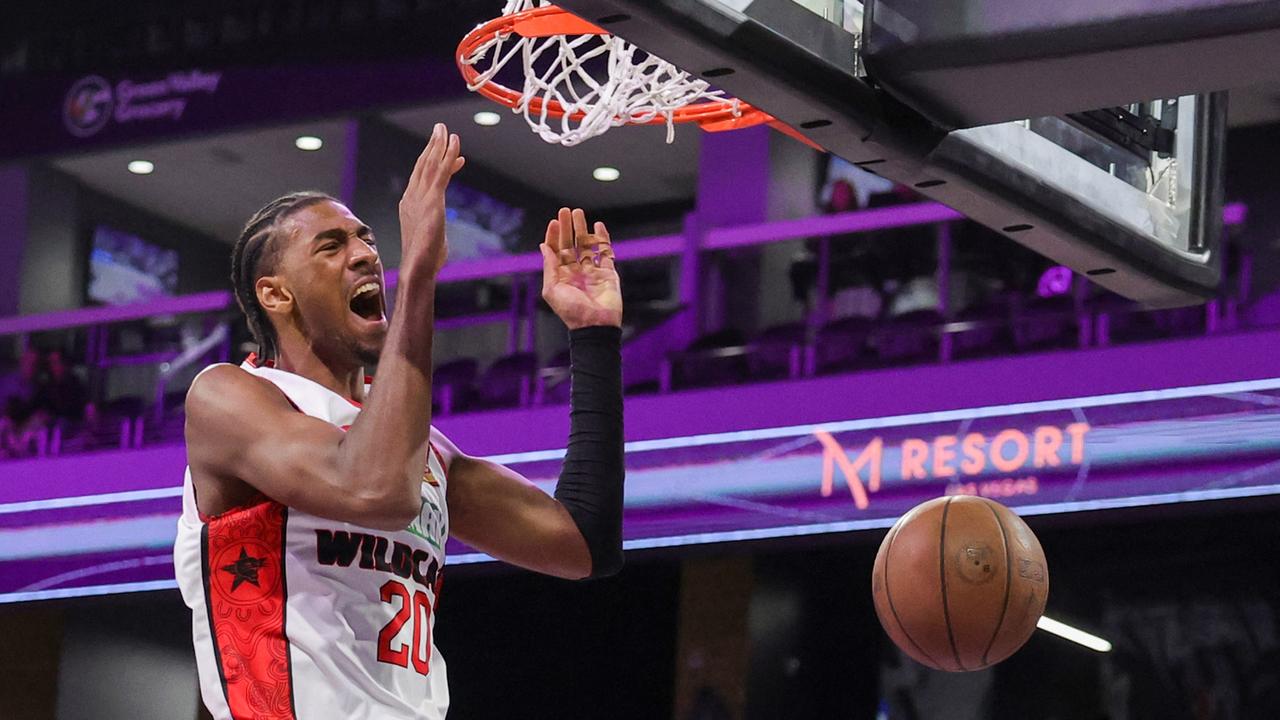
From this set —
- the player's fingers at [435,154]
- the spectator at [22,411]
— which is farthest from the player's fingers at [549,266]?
the spectator at [22,411]

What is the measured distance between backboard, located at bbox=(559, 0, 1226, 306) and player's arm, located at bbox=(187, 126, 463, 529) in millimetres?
302

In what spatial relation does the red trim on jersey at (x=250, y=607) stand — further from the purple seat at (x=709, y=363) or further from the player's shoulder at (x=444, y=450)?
the purple seat at (x=709, y=363)

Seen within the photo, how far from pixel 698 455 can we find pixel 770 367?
0.80 m

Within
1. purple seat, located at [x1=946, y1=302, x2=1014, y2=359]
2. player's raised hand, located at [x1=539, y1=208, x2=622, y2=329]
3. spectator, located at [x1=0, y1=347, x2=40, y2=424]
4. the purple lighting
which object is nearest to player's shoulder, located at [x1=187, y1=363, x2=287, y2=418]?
player's raised hand, located at [x1=539, y1=208, x2=622, y2=329]

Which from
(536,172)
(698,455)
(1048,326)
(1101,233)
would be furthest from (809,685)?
(1101,233)

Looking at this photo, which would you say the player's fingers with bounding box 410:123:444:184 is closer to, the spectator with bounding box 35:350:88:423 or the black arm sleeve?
the black arm sleeve

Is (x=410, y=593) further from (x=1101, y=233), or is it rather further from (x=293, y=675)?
(x=1101, y=233)

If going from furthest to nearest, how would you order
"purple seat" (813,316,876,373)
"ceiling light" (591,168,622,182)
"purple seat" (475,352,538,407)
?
"ceiling light" (591,168,622,182), "purple seat" (475,352,538,407), "purple seat" (813,316,876,373)

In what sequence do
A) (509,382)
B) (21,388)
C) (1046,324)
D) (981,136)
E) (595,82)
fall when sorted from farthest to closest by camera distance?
1. (21,388)
2. (509,382)
3. (1046,324)
4. (595,82)
5. (981,136)

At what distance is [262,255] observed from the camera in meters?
2.09

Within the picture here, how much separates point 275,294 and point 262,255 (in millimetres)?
49

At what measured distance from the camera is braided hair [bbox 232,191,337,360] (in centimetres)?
209

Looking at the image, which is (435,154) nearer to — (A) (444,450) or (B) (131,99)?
(A) (444,450)

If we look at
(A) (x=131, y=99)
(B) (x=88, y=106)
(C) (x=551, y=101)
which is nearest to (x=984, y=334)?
(C) (x=551, y=101)
